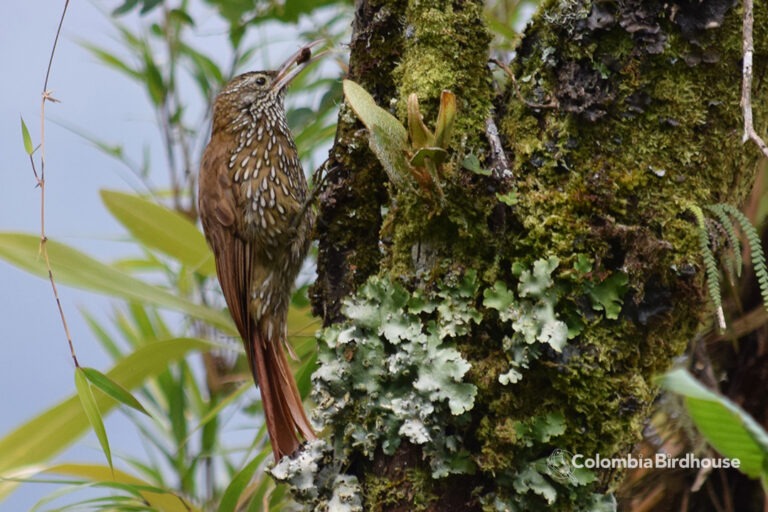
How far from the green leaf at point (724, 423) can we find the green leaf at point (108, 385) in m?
1.16

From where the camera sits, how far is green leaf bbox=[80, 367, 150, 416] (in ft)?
5.49

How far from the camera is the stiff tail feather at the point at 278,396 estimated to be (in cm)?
204

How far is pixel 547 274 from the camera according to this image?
4.42 feet

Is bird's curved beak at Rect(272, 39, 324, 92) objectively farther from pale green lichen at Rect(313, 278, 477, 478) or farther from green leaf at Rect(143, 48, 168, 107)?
pale green lichen at Rect(313, 278, 477, 478)

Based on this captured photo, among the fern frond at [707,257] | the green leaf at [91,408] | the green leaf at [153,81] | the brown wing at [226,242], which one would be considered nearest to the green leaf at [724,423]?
the fern frond at [707,257]

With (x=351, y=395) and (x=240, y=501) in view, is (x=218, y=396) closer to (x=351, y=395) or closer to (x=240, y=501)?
(x=240, y=501)

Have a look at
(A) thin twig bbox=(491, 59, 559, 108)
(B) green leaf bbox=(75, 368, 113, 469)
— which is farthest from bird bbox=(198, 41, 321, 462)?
(A) thin twig bbox=(491, 59, 559, 108)

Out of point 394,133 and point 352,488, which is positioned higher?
point 394,133

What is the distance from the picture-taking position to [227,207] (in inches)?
100

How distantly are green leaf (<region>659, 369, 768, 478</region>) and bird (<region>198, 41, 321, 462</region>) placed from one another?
1.54 meters

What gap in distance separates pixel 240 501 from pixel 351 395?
960 mm

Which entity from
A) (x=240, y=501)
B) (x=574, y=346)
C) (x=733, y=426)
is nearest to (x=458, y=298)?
(x=574, y=346)

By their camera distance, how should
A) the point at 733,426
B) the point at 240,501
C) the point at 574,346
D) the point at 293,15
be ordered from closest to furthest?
the point at 733,426
the point at 574,346
the point at 240,501
the point at 293,15

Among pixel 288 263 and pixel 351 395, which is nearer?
pixel 351 395
